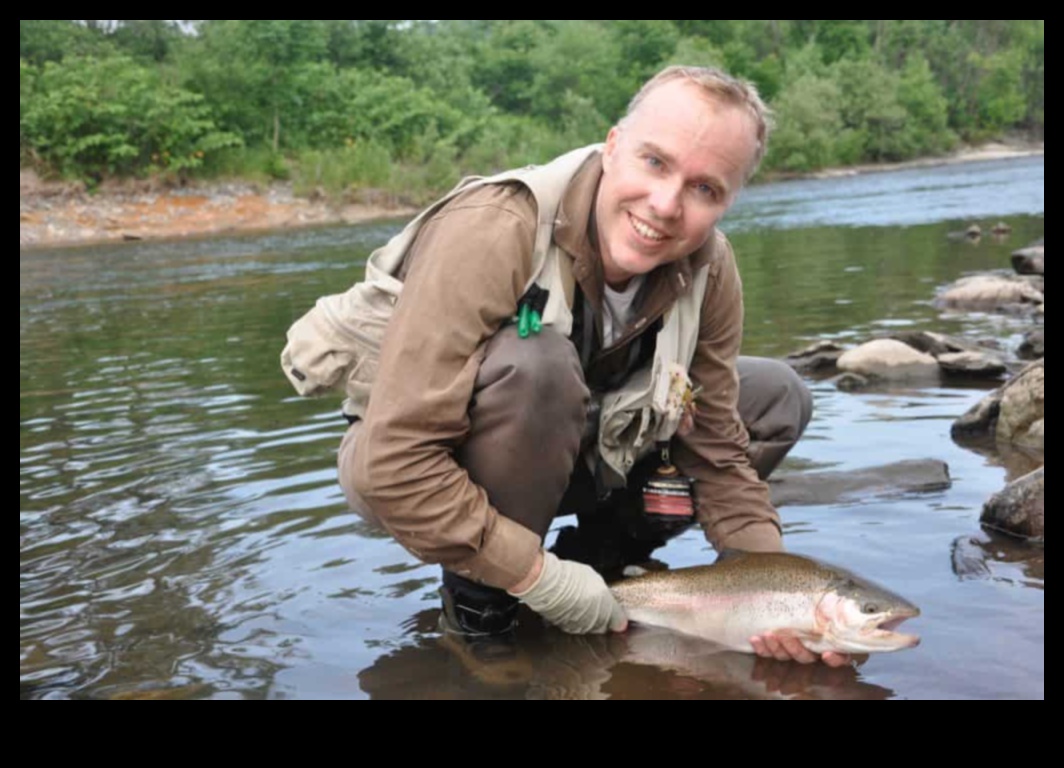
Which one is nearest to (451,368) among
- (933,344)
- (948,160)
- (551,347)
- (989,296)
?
(551,347)

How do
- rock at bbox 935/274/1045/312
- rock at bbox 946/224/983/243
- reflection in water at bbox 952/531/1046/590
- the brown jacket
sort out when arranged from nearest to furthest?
the brown jacket
reflection in water at bbox 952/531/1046/590
rock at bbox 935/274/1045/312
rock at bbox 946/224/983/243

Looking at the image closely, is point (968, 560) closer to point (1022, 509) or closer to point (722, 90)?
point (1022, 509)

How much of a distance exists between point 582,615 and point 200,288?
13.3 metres

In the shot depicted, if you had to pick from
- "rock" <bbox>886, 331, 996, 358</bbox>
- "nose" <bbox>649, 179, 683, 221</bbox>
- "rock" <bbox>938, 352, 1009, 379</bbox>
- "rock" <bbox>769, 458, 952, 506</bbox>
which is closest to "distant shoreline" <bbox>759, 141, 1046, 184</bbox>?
"rock" <bbox>886, 331, 996, 358</bbox>

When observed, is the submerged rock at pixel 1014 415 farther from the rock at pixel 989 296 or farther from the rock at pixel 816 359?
the rock at pixel 989 296

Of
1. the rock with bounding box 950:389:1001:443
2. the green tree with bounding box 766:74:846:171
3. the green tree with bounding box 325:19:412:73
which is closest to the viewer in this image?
the rock with bounding box 950:389:1001:443

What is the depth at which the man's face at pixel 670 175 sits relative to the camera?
2.90m

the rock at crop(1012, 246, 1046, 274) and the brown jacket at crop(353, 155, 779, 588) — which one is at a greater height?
the brown jacket at crop(353, 155, 779, 588)

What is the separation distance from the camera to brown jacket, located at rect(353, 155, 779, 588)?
109 inches

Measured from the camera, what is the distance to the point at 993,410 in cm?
537

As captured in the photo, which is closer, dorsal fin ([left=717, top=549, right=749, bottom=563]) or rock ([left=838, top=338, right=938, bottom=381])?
dorsal fin ([left=717, top=549, right=749, bottom=563])

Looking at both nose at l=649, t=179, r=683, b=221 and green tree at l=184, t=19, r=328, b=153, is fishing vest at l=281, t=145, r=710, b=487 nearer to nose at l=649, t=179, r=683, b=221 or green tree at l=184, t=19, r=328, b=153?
nose at l=649, t=179, r=683, b=221

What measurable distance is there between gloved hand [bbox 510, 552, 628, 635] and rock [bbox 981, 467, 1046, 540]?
5.13ft
